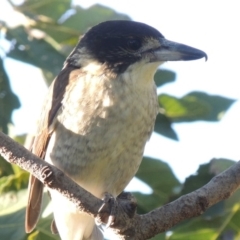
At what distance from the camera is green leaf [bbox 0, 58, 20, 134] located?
370 cm

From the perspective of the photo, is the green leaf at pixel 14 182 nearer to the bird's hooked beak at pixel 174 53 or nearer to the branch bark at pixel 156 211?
the branch bark at pixel 156 211

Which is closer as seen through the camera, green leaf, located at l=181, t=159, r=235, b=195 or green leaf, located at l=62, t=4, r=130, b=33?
green leaf, located at l=181, t=159, r=235, b=195

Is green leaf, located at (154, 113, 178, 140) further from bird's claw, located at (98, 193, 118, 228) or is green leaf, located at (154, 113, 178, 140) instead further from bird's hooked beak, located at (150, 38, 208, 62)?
bird's claw, located at (98, 193, 118, 228)

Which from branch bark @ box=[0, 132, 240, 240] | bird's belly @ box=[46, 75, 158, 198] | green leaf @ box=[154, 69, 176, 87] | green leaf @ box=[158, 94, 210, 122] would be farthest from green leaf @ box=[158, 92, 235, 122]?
branch bark @ box=[0, 132, 240, 240]

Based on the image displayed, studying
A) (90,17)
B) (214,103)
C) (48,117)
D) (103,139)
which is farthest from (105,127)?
(90,17)

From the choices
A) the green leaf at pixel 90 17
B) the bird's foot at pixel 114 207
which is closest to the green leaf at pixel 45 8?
the green leaf at pixel 90 17

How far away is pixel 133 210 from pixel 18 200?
661 mm

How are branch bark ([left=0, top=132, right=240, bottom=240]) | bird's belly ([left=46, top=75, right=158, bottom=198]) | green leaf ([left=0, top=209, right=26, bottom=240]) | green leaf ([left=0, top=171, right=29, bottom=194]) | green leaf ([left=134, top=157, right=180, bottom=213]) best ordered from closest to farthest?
branch bark ([left=0, top=132, right=240, bottom=240]) < green leaf ([left=0, top=209, right=26, bottom=240]) < green leaf ([left=0, top=171, right=29, bottom=194]) < bird's belly ([left=46, top=75, right=158, bottom=198]) < green leaf ([left=134, top=157, right=180, bottom=213])

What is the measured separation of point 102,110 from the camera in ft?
11.4

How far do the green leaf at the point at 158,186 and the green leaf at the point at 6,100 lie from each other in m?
0.77

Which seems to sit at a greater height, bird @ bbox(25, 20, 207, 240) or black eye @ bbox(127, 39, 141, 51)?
black eye @ bbox(127, 39, 141, 51)

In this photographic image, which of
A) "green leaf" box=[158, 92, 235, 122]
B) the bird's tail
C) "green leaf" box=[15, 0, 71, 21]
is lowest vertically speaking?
the bird's tail

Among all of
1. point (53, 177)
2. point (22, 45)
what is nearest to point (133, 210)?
point (53, 177)

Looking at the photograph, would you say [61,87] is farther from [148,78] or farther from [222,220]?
[222,220]
